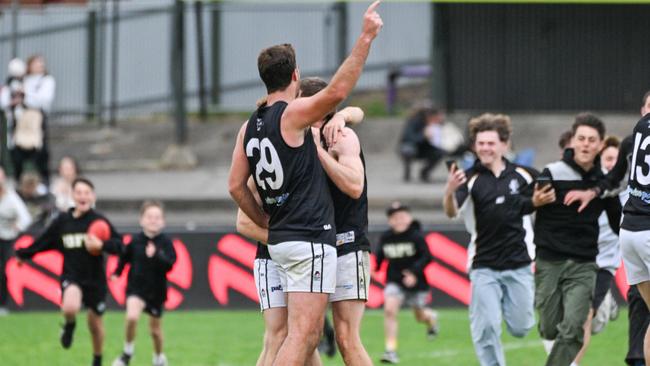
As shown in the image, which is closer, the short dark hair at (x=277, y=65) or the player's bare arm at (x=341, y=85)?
the player's bare arm at (x=341, y=85)

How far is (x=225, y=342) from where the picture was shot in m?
15.4

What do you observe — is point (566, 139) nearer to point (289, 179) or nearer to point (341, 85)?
point (289, 179)

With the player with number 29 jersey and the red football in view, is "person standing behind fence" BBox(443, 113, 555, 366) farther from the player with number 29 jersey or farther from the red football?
the red football

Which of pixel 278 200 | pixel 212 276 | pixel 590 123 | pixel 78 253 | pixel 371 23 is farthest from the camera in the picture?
pixel 212 276

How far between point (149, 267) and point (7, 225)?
18.5ft

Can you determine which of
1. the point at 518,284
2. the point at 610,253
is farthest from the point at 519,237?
the point at 610,253

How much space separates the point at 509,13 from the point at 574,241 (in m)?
16.4

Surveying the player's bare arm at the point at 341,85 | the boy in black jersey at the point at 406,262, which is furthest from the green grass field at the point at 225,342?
the player's bare arm at the point at 341,85

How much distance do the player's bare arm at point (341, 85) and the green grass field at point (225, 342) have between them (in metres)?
Answer: 5.65

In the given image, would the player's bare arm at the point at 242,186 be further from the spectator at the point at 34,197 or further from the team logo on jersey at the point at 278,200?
the spectator at the point at 34,197

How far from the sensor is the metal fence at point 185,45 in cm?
2753

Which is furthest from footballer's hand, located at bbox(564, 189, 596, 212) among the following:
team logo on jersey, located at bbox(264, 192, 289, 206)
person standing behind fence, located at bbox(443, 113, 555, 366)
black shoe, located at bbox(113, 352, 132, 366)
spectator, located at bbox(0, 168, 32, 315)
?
spectator, located at bbox(0, 168, 32, 315)

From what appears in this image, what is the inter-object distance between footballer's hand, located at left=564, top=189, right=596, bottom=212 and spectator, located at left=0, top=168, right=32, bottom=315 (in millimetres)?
10022

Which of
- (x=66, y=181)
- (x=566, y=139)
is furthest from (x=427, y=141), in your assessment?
(x=566, y=139)
